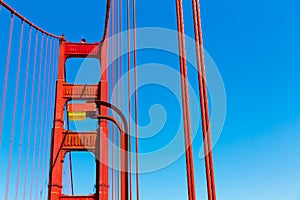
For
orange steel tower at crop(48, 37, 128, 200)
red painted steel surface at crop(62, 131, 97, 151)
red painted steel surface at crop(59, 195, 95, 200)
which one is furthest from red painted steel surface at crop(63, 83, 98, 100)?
red painted steel surface at crop(59, 195, 95, 200)

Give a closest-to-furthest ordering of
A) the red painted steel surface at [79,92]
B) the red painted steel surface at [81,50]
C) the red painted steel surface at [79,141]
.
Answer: the red painted steel surface at [79,141] < the red painted steel surface at [79,92] < the red painted steel surface at [81,50]

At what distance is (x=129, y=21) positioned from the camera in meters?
7.87

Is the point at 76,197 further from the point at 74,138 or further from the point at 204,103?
the point at 204,103

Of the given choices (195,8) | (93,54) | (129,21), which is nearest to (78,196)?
(93,54)

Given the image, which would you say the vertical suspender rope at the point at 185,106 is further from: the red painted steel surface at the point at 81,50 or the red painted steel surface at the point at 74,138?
the red painted steel surface at the point at 81,50

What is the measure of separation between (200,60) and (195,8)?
59 cm

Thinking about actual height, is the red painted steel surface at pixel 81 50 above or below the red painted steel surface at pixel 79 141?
above

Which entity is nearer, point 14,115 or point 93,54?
point 14,115

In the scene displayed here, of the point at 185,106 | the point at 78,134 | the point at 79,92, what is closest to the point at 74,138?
the point at 78,134

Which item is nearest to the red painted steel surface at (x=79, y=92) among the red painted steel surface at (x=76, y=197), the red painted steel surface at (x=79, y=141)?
the red painted steel surface at (x=79, y=141)

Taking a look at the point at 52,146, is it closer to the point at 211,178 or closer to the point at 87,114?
the point at 87,114

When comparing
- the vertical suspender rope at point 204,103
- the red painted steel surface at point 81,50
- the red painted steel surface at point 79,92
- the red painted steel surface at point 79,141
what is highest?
the red painted steel surface at point 81,50

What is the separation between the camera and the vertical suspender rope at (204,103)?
3106 mm

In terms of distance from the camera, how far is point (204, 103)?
11.1 ft
